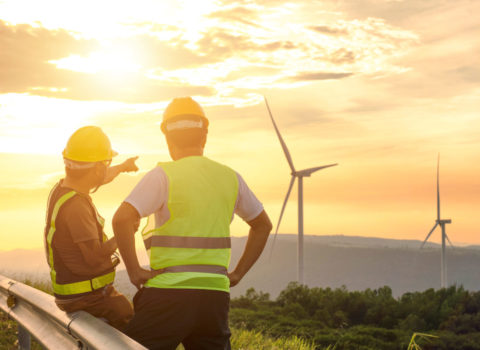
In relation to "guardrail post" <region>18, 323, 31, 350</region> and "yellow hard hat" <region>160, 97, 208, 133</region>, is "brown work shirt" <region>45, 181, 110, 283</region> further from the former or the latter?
"guardrail post" <region>18, 323, 31, 350</region>

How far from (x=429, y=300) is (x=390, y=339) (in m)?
9.30

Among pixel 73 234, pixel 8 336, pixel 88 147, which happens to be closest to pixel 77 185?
pixel 88 147

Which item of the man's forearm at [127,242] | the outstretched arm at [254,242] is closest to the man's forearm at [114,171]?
the outstretched arm at [254,242]

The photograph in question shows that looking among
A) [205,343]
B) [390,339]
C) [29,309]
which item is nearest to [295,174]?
[390,339]

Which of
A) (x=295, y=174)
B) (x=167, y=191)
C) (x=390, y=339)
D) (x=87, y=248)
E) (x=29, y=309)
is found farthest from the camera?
(x=295, y=174)

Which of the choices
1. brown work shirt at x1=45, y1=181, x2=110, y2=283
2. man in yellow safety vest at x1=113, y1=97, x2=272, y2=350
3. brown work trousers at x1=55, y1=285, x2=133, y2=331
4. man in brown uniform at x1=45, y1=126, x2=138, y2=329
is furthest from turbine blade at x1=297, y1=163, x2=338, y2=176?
man in yellow safety vest at x1=113, y1=97, x2=272, y2=350

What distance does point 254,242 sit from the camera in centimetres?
462

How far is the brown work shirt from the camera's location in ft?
16.2

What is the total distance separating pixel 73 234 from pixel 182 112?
132 cm

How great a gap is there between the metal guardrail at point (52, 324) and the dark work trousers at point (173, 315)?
0.15 metres

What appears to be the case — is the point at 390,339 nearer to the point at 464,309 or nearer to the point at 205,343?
the point at 464,309

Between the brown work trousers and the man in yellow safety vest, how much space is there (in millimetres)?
1156

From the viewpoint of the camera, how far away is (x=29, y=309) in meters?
7.09

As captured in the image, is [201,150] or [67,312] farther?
[67,312]
